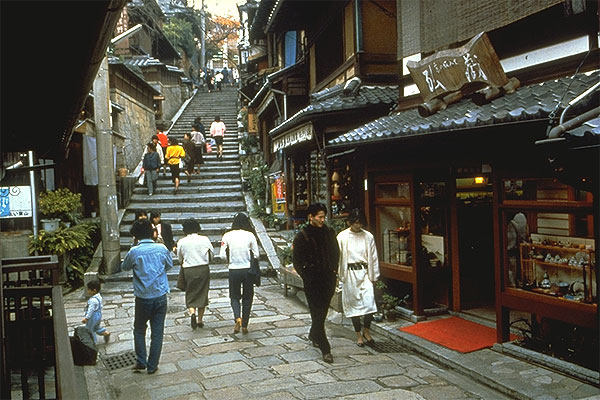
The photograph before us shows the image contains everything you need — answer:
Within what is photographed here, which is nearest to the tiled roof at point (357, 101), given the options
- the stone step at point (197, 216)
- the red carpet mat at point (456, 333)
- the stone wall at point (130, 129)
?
the red carpet mat at point (456, 333)

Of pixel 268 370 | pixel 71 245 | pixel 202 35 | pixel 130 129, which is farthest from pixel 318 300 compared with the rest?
pixel 202 35

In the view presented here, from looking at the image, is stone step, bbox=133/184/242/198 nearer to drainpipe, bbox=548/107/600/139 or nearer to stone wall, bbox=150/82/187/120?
stone wall, bbox=150/82/187/120

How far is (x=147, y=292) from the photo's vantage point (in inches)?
294

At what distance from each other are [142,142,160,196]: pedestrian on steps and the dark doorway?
44.4 feet

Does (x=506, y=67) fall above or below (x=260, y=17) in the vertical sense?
below

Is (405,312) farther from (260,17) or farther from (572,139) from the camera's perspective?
(260,17)

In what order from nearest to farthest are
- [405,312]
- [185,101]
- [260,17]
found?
[405,312], [260,17], [185,101]

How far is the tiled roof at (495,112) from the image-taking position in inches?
262

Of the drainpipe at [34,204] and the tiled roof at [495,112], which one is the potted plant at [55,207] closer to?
the drainpipe at [34,204]

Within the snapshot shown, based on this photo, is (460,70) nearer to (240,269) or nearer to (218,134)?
(240,269)

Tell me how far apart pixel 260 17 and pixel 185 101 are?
1697 cm

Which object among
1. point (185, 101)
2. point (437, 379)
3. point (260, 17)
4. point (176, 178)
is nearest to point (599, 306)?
point (437, 379)

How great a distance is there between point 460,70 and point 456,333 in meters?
4.40

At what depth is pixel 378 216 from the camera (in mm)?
11000
